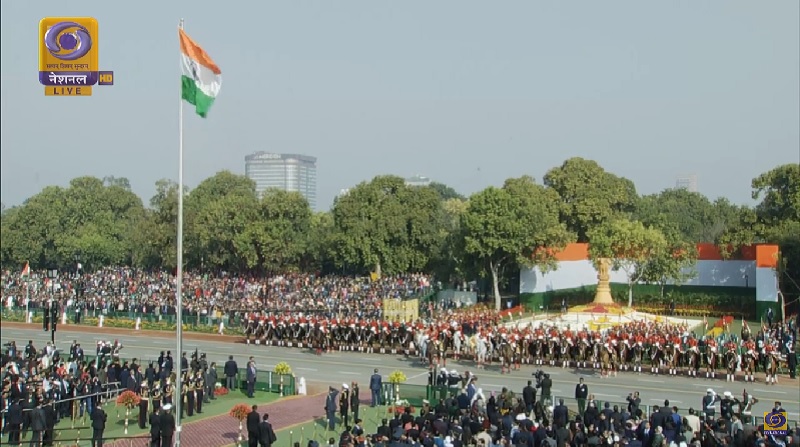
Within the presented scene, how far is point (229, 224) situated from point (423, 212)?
15185 millimetres

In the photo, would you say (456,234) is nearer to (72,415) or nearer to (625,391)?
(625,391)

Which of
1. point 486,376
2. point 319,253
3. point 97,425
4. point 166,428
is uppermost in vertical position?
point 319,253

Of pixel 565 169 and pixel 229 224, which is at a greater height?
pixel 565 169

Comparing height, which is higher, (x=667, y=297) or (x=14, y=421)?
(x=667, y=297)

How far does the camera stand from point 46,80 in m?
22.5

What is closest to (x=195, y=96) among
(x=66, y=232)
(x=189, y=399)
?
(x=189, y=399)

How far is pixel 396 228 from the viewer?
62812 millimetres

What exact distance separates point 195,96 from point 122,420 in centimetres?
1216

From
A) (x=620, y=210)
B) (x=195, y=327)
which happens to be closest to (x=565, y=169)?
(x=620, y=210)

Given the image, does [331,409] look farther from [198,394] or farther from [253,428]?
[198,394]

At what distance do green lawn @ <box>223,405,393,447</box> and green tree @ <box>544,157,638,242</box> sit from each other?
45.1 metres

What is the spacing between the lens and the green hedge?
2188 inches

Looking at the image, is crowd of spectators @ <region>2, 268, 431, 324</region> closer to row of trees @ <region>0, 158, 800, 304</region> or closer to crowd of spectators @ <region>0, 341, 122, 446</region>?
row of trees @ <region>0, 158, 800, 304</region>

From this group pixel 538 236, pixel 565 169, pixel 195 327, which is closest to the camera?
pixel 195 327
